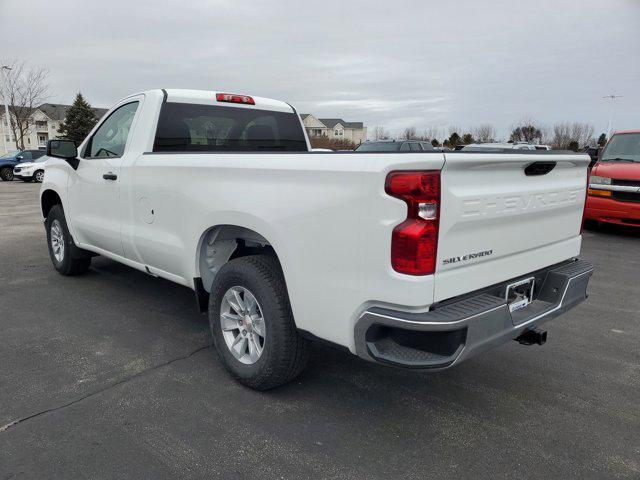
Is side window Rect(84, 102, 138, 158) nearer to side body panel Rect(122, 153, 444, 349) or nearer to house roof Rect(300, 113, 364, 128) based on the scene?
side body panel Rect(122, 153, 444, 349)

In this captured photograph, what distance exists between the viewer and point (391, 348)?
239 centimetres

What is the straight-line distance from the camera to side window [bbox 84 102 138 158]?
14.2 feet

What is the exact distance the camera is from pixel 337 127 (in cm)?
10344

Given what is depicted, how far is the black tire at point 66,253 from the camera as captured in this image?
550 cm

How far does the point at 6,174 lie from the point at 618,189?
89.8 feet

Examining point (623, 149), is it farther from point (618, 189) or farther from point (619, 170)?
point (618, 189)

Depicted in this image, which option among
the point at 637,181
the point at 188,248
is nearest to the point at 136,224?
the point at 188,248

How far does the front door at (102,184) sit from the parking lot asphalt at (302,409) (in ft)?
2.62

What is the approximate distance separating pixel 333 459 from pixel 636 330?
332cm

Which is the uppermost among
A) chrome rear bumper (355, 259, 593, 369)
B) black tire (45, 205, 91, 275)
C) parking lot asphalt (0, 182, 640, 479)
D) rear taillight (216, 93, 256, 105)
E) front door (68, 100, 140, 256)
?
rear taillight (216, 93, 256, 105)

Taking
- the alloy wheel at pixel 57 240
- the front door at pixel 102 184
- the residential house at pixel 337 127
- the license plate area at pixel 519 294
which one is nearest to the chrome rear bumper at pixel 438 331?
the license plate area at pixel 519 294

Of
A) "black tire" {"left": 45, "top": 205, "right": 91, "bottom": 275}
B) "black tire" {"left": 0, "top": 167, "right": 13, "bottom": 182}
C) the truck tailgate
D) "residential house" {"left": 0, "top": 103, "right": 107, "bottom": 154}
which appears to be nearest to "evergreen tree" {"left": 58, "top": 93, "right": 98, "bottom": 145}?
"residential house" {"left": 0, "top": 103, "right": 107, "bottom": 154}

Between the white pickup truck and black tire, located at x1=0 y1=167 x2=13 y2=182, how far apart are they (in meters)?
25.7

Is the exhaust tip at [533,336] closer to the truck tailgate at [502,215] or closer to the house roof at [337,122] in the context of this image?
the truck tailgate at [502,215]
